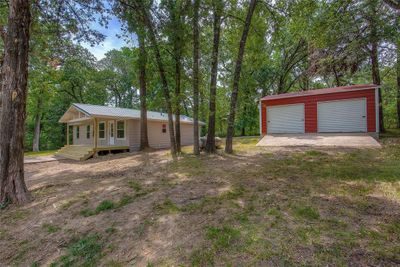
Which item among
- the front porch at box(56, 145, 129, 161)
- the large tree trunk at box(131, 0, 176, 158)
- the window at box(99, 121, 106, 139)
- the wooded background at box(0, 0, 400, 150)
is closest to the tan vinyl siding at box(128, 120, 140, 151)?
the front porch at box(56, 145, 129, 161)

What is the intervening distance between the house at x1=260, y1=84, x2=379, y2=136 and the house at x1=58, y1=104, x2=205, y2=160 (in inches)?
277

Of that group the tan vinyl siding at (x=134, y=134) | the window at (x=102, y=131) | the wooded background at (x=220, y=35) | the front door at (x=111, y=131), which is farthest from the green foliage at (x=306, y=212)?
the window at (x=102, y=131)

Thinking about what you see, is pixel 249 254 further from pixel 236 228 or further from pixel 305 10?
pixel 305 10

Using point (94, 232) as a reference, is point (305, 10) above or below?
above

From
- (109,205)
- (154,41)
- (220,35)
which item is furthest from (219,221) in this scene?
(220,35)

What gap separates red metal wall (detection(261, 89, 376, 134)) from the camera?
10634mm

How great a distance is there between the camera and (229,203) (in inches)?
143

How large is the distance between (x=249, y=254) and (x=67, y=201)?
402cm

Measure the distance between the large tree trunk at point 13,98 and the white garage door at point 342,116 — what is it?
42.7 ft

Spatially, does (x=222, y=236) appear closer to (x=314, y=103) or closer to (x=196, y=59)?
(x=196, y=59)

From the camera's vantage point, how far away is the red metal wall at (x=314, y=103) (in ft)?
34.9

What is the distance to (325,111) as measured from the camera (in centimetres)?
1177

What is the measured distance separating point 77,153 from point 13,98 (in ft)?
31.1

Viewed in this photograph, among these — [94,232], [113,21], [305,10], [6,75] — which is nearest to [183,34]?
[113,21]
